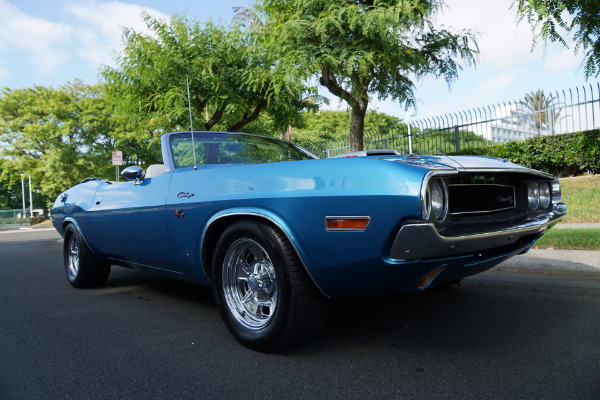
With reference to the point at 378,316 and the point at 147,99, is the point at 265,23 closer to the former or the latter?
the point at 147,99

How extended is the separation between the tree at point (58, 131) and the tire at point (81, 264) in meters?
23.9

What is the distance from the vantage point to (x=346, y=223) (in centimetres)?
235

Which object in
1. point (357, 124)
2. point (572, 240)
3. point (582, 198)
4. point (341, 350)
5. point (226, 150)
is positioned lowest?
point (341, 350)

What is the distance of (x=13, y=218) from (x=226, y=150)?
44.1 m

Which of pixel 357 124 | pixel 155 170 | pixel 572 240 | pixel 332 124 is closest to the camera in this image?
pixel 155 170

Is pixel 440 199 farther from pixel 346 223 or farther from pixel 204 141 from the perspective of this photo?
pixel 204 141

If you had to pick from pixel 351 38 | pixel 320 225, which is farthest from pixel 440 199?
pixel 351 38

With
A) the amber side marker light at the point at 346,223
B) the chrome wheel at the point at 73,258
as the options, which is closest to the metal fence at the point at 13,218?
the chrome wheel at the point at 73,258

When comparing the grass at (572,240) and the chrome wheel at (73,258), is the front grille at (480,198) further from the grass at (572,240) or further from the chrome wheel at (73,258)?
the chrome wheel at (73,258)

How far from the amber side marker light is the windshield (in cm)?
162

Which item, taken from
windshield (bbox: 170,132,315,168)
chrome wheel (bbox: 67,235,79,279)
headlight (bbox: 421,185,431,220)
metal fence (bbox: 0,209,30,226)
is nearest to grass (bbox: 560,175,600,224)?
windshield (bbox: 170,132,315,168)

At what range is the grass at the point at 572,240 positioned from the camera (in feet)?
18.1

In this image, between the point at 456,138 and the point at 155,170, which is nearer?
the point at 155,170

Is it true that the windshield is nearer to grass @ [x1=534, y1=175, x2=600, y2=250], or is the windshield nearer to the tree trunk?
grass @ [x1=534, y1=175, x2=600, y2=250]
